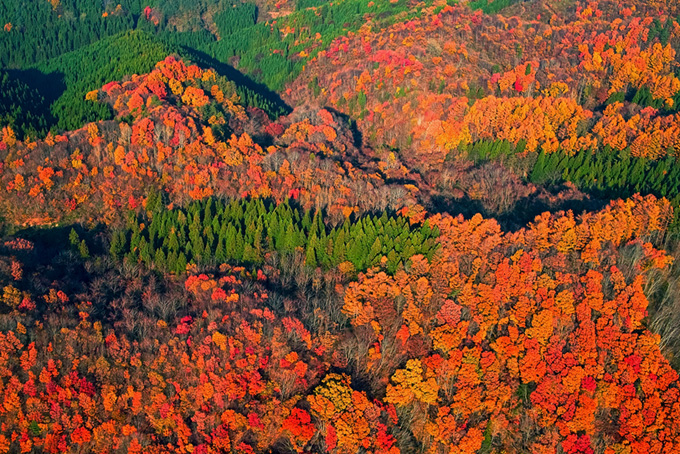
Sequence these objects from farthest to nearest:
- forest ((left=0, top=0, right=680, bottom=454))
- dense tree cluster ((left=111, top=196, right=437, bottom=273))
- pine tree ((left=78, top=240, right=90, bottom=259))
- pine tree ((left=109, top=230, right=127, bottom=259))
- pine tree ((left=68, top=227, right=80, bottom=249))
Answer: pine tree ((left=68, top=227, right=80, bottom=249))
pine tree ((left=109, top=230, right=127, bottom=259))
pine tree ((left=78, top=240, right=90, bottom=259))
dense tree cluster ((left=111, top=196, right=437, bottom=273))
forest ((left=0, top=0, right=680, bottom=454))

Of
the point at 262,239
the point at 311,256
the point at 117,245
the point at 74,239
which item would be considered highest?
the point at 74,239

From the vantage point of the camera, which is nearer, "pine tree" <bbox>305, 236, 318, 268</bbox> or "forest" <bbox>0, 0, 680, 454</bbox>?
"forest" <bbox>0, 0, 680, 454</bbox>

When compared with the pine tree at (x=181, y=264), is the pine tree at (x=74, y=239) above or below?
above

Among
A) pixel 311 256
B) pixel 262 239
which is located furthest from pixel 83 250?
pixel 311 256

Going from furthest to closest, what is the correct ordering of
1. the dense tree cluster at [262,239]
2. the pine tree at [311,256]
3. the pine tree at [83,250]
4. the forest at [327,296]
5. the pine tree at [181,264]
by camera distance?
the pine tree at [83,250], the pine tree at [311,256], the pine tree at [181,264], the dense tree cluster at [262,239], the forest at [327,296]

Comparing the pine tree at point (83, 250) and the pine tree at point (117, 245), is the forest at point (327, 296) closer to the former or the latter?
the pine tree at point (83, 250)

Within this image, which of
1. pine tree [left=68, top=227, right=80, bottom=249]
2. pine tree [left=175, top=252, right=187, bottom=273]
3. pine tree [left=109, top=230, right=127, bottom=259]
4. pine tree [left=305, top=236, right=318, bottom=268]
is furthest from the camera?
pine tree [left=68, top=227, right=80, bottom=249]

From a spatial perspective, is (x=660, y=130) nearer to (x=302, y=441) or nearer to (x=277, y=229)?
(x=277, y=229)

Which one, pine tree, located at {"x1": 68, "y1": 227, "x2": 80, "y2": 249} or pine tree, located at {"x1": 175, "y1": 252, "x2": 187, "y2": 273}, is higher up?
pine tree, located at {"x1": 68, "y1": 227, "x2": 80, "y2": 249}

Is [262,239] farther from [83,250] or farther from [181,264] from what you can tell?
[83,250]

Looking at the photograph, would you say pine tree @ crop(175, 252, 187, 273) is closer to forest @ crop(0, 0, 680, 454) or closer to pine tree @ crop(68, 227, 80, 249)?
forest @ crop(0, 0, 680, 454)

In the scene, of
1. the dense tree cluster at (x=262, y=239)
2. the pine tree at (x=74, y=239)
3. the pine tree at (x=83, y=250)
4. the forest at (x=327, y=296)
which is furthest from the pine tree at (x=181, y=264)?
the pine tree at (x=74, y=239)

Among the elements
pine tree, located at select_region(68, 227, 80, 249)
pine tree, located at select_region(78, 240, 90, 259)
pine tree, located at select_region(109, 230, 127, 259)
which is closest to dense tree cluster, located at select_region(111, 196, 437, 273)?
pine tree, located at select_region(109, 230, 127, 259)
